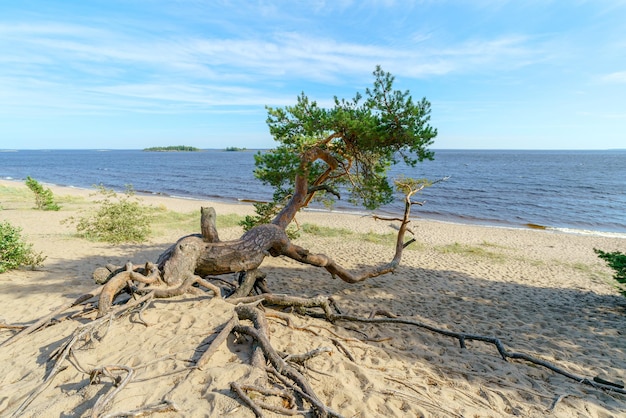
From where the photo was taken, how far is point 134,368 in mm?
3557

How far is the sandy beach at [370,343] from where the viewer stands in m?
3.45

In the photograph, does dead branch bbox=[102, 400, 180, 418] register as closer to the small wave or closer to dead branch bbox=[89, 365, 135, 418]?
dead branch bbox=[89, 365, 135, 418]

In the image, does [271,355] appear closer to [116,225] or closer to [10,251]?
[10,251]

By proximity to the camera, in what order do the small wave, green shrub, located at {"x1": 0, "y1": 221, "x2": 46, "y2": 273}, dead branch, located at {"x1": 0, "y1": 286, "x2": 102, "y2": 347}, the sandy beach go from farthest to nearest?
the small wave, green shrub, located at {"x1": 0, "y1": 221, "x2": 46, "y2": 273}, dead branch, located at {"x1": 0, "y1": 286, "x2": 102, "y2": 347}, the sandy beach

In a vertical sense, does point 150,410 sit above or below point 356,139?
below

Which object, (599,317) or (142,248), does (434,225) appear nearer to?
(599,317)

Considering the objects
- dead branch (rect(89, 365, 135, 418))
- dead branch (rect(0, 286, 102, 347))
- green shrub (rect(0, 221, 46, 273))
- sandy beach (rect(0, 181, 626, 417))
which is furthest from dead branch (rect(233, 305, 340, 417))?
green shrub (rect(0, 221, 46, 273))

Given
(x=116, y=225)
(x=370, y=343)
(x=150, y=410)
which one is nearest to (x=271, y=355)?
(x=150, y=410)

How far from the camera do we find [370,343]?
5.66 meters

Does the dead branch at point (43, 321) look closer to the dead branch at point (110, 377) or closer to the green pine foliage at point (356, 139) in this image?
the dead branch at point (110, 377)

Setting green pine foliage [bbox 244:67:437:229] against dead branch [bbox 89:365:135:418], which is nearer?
dead branch [bbox 89:365:135:418]

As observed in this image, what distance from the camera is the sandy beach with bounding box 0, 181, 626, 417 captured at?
3.45m

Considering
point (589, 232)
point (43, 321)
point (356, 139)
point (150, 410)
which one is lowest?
point (589, 232)

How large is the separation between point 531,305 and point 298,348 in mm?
8010
